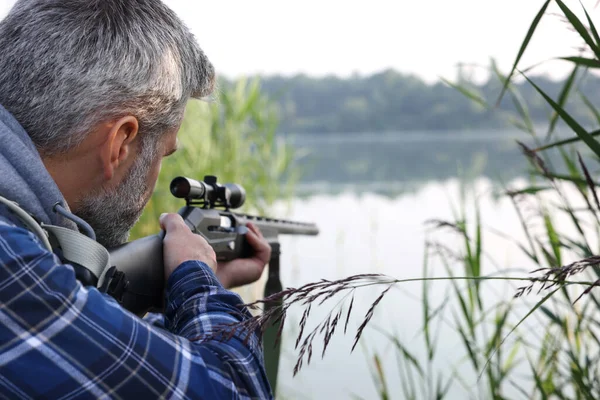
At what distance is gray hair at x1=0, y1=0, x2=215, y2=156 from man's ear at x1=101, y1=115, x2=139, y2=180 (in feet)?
0.05

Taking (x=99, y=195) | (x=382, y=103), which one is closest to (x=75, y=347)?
(x=99, y=195)

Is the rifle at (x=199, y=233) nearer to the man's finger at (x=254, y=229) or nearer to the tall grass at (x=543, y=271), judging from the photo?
the man's finger at (x=254, y=229)

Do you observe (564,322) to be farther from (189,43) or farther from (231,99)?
(231,99)

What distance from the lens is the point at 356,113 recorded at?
16594 mm

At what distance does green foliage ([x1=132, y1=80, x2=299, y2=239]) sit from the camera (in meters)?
4.11

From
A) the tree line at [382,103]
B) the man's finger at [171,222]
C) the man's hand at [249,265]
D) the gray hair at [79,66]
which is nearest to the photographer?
the gray hair at [79,66]

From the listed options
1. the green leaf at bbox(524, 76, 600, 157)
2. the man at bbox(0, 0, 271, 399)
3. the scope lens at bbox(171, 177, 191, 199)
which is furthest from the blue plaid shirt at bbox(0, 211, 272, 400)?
the scope lens at bbox(171, 177, 191, 199)

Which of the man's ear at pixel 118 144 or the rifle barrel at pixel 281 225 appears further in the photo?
the rifle barrel at pixel 281 225

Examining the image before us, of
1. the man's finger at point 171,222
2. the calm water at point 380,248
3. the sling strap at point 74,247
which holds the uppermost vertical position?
the sling strap at point 74,247

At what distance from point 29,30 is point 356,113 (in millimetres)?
15717

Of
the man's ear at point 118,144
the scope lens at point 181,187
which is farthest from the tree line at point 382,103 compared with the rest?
the man's ear at point 118,144

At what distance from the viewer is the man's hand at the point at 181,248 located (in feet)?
3.87

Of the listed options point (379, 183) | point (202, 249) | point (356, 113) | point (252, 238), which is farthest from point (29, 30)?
point (356, 113)

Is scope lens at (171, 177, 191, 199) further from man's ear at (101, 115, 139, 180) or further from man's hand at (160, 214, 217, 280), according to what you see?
man's ear at (101, 115, 139, 180)
